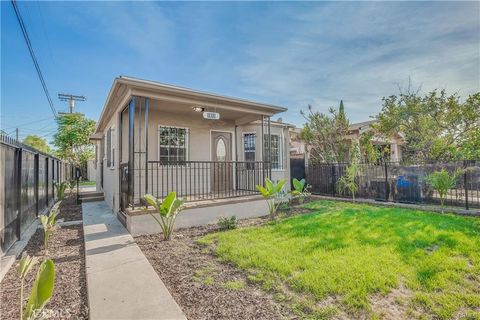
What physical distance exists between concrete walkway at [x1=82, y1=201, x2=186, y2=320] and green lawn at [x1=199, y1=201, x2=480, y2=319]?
121 centimetres

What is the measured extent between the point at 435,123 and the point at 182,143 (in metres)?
10.3

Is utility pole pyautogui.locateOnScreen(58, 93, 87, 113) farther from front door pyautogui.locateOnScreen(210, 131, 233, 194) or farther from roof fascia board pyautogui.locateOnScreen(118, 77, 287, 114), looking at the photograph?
roof fascia board pyautogui.locateOnScreen(118, 77, 287, 114)

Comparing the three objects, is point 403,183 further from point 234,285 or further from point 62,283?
point 62,283

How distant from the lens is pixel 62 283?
10.6 ft

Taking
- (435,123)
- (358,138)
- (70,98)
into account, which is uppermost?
(70,98)

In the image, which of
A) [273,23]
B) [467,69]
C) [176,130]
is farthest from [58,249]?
[467,69]

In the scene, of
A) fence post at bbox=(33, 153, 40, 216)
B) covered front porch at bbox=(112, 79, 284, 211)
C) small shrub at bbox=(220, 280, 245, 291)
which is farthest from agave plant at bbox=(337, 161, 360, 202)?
fence post at bbox=(33, 153, 40, 216)

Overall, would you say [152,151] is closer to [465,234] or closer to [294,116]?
[465,234]

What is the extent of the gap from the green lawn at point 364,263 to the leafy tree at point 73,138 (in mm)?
26003

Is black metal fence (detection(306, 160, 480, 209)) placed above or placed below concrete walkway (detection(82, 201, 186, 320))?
above

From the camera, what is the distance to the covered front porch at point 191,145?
259 inches

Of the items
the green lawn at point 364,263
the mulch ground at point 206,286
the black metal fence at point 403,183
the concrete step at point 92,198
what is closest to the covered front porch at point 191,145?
the mulch ground at point 206,286

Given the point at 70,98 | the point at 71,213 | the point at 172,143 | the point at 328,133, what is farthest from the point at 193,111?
the point at 70,98

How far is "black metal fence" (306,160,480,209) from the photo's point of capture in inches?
290
